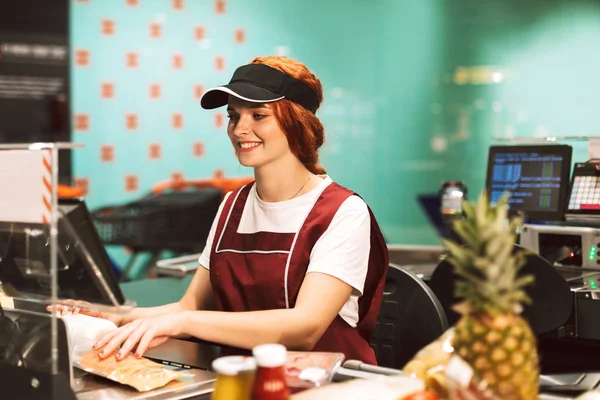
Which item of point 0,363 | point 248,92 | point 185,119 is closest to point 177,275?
point 248,92

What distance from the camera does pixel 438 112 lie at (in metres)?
7.02

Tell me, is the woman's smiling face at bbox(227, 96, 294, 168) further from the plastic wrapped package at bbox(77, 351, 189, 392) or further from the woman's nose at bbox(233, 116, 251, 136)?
the plastic wrapped package at bbox(77, 351, 189, 392)

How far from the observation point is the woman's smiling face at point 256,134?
212 centimetres

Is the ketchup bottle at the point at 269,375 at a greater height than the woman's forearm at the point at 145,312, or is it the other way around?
the ketchup bottle at the point at 269,375

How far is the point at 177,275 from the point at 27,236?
6.53ft

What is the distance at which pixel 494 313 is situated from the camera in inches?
43.3

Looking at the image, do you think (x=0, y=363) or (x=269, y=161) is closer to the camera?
(x=0, y=363)

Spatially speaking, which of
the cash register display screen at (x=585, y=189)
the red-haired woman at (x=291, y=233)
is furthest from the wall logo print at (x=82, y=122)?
the red-haired woman at (x=291, y=233)

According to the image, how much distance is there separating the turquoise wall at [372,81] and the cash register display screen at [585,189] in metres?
2.11

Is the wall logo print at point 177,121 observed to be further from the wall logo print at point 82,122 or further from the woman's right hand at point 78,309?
the woman's right hand at point 78,309

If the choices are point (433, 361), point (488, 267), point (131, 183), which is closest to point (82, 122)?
point (131, 183)

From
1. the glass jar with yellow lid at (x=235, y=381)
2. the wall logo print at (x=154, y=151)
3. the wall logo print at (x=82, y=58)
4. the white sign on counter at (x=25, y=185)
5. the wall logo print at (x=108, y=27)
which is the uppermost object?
the wall logo print at (x=108, y=27)

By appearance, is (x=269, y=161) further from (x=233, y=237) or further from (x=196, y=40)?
(x=196, y=40)

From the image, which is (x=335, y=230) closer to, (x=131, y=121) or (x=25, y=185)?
(x=25, y=185)
